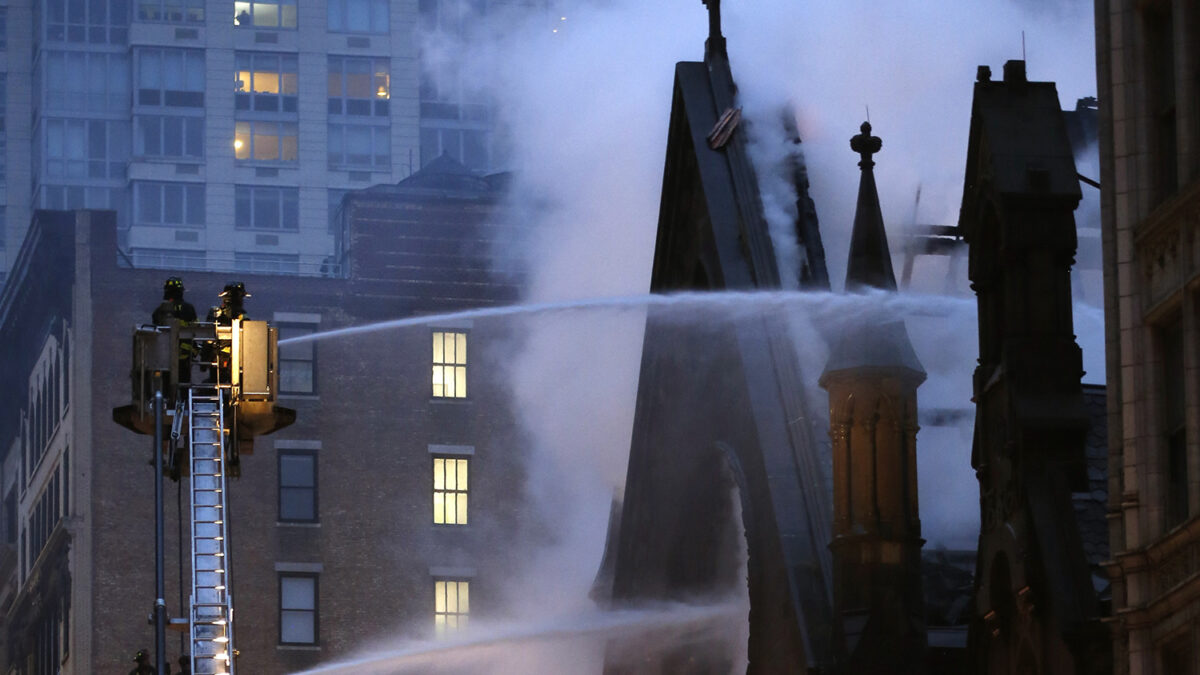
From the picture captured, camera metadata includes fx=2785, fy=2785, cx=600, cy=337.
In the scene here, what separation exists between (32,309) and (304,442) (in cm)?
1328

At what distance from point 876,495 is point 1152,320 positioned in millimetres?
8907

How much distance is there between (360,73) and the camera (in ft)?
438

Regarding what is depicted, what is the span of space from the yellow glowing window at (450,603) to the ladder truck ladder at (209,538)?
54.9m

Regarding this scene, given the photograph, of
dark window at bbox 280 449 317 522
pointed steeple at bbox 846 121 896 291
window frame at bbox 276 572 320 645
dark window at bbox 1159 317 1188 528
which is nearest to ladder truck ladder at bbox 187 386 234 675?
dark window at bbox 1159 317 1188 528

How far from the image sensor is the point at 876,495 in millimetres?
33844

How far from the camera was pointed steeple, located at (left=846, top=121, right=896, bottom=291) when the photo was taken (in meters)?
34.6

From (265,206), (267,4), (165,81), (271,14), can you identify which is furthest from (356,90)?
(165,81)

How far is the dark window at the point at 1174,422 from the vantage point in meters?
24.7

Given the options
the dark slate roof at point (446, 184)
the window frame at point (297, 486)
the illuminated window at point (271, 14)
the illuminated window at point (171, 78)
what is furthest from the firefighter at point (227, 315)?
the illuminated window at point (271, 14)

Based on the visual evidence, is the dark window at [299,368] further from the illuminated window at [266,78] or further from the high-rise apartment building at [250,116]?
the illuminated window at [266,78]

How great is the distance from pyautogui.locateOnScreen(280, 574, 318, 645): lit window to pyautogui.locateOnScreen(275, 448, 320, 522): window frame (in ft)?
5.41

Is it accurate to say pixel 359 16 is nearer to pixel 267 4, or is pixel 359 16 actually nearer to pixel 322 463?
pixel 267 4

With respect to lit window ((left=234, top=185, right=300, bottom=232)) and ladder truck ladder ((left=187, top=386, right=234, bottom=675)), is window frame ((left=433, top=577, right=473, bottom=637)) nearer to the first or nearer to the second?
ladder truck ladder ((left=187, top=386, right=234, bottom=675))

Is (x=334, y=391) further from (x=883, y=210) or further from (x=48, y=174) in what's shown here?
(x=48, y=174)
